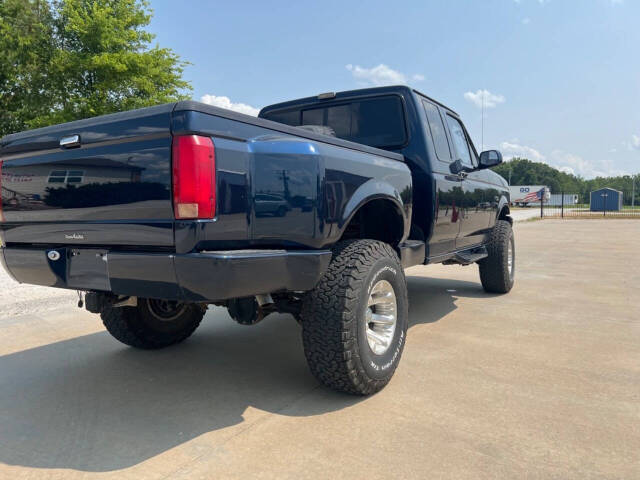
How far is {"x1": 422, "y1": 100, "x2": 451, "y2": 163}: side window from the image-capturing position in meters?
4.06

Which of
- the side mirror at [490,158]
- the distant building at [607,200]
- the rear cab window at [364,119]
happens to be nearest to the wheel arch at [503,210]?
the side mirror at [490,158]

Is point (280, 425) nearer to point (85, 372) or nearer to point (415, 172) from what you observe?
point (85, 372)

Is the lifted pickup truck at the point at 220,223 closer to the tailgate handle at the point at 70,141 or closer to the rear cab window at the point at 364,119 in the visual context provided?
the tailgate handle at the point at 70,141

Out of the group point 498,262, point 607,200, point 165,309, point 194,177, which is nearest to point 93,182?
point 194,177

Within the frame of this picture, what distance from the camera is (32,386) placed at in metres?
3.00

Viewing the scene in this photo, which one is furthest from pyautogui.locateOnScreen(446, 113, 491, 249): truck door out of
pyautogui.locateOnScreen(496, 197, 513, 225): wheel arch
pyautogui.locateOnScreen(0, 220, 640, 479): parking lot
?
pyautogui.locateOnScreen(0, 220, 640, 479): parking lot

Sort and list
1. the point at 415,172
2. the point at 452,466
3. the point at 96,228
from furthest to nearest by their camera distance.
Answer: the point at 415,172 < the point at 96,228 < the point at 452,466

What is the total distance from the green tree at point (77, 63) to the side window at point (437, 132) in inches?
662

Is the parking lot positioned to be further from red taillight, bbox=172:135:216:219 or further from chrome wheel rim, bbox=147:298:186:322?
red taillight, bbox=172:135:216:219

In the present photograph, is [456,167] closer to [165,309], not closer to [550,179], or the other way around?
[165,309]

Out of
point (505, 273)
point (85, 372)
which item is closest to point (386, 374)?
point (85, 372)

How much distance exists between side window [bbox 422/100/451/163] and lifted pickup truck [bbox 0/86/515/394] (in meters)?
0.77

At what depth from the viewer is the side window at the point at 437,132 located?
406 centimetres

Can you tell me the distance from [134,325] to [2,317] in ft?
7.18
